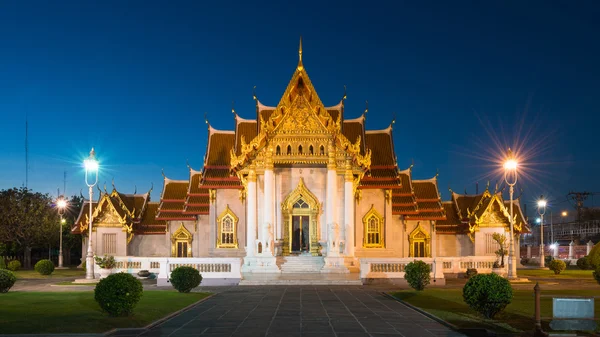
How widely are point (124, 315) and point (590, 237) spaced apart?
81951 mm

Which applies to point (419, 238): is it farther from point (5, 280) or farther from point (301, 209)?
point (5, 280)

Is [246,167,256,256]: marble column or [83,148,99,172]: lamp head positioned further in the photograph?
[246,167,256,256]: marble column

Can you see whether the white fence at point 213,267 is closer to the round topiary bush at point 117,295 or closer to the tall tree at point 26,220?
the round topiary bush at point 117,295

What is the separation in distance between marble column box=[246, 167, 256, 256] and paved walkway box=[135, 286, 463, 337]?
442 inches

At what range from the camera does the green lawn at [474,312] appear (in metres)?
18.2

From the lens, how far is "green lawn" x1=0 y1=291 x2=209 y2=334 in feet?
57.5

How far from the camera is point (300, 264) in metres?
39.4

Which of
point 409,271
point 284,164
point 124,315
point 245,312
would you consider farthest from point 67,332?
point 284,164

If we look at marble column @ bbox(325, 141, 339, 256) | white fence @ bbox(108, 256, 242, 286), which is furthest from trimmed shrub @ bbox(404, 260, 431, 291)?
white fence @ bbox(108, 256, 242, 286)

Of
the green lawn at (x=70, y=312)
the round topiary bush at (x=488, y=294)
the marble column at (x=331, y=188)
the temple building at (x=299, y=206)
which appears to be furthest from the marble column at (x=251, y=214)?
the round topiary bush at (x=488, y=294)

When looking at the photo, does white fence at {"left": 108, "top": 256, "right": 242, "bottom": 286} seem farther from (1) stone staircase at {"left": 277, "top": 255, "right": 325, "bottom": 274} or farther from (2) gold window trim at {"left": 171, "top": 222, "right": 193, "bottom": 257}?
(2) gold window trim at {"left": 171, "top": 222, "right": 193, "bottom": 257}

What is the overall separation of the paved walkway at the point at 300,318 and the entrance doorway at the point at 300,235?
14468mm

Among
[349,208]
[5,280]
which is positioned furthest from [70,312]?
[349,208]

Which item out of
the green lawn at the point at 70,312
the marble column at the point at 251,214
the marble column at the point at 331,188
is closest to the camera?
the green lawn at the point at 70,312
